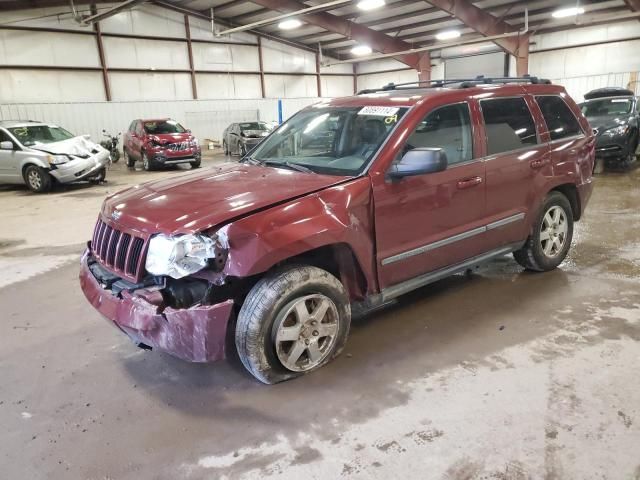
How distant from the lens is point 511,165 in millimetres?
3693

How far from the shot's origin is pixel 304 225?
2.65 meters

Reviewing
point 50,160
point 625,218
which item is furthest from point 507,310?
point 50,160

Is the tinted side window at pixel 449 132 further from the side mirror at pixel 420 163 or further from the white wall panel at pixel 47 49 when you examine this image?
the white wall panel at pixel 47 49

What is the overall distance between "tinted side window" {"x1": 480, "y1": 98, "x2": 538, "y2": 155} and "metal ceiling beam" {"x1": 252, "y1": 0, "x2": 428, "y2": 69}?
14074 mm

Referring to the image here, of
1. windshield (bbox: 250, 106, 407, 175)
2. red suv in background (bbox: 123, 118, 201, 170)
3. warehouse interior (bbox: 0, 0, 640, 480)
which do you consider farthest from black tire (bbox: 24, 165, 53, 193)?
windshield (bbox: 250, 106, 407, 175)

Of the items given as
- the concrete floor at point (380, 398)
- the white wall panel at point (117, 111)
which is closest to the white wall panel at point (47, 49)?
the white wall panel at point (117, 111)

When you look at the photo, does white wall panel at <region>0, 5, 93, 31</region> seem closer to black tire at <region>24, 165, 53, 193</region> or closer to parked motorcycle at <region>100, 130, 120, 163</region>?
parked motorcycle at <region>100, 130, 120, 163</region>

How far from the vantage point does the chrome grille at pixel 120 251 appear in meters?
2.66

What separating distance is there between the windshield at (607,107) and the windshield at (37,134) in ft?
38.6

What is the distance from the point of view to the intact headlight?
Result: 97.2 inches

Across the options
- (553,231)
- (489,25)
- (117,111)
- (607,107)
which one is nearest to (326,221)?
(553,231)

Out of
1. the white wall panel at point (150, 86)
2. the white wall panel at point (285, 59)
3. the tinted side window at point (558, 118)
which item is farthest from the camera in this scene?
the white wall panel at point (285, 59)

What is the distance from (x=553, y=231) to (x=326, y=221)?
2565 millimetres

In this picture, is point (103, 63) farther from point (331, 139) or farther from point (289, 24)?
point (331, 139)
